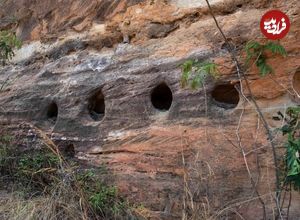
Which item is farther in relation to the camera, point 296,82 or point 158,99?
point 158,99

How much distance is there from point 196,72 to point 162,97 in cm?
72

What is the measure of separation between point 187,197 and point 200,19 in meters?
1.62

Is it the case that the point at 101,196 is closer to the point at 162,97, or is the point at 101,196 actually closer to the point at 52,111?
the point at 162,97

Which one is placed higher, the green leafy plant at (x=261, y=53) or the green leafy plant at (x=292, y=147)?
the green leafy plant at (x=261, y=53)

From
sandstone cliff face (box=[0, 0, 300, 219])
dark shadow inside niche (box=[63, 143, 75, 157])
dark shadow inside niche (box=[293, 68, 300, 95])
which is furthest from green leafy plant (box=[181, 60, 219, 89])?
dark shadow inside niche (box=[63, 143, 75, 157])

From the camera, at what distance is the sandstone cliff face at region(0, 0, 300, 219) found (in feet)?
13.8

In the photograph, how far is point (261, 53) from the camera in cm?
414

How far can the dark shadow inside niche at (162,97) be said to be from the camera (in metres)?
4.93

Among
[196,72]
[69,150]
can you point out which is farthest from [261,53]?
[69,150]

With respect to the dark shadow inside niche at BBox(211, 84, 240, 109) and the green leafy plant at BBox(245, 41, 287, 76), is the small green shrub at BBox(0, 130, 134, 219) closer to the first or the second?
the dark shadow inside niche at BBox(211, 84, 240, 109)

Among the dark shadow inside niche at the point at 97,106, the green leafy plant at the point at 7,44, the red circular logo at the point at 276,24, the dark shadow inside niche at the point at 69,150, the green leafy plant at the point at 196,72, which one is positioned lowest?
the dark shadow inside niche at the point at 69,150

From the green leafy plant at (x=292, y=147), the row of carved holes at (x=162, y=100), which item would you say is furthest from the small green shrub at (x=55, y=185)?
the green leafy plant at (x=292, y=147)

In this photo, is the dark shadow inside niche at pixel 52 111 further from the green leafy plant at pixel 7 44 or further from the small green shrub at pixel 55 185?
the green leafy plant at pixel 7 44

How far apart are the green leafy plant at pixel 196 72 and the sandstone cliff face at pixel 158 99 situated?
0.09 meters
